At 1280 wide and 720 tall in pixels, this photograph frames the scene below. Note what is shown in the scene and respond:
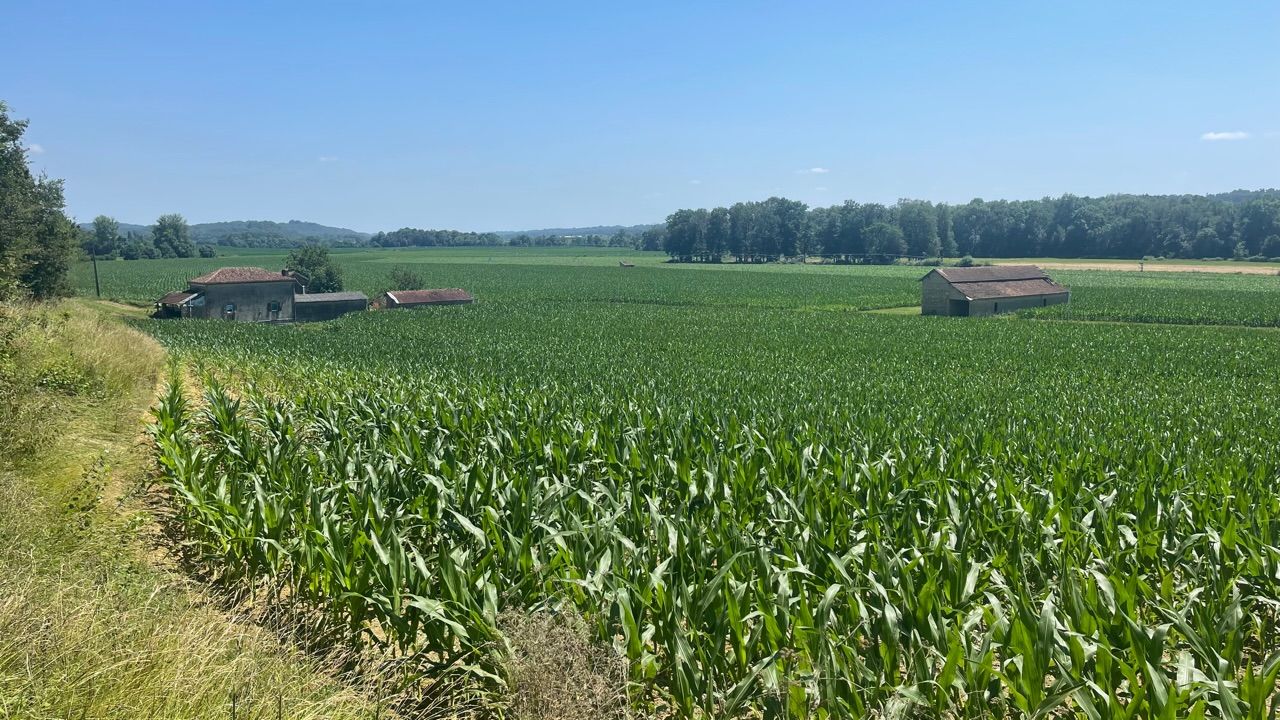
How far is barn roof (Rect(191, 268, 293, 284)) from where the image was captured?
5719 centimetres

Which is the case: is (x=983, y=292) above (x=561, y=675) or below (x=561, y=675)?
below

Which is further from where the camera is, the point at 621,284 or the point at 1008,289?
the point at 621,284

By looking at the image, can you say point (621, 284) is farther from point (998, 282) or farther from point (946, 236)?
point (946, 236)

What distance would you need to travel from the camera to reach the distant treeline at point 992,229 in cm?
12444

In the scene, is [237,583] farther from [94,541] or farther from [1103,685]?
[1103,685]

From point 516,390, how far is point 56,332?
8165 millimetres

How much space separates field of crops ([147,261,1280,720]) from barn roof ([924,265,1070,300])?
1373 inches

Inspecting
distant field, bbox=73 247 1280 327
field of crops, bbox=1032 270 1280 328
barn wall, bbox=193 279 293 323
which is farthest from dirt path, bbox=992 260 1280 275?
barn wall, bbox=193 279 293 323

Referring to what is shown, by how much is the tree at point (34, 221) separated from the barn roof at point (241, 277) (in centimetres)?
1043

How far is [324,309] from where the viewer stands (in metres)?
61.2

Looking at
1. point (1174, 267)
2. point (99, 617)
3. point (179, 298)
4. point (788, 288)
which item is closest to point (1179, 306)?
point (788, 288)

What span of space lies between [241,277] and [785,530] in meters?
59.2

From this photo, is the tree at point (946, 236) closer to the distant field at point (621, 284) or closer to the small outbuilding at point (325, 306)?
the distant field at point (621, 284)

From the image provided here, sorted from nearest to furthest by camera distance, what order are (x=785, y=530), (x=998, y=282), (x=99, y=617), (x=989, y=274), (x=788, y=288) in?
(x=99, y=617)
(x=785, y=530)
(x=998, y=282)
(x=989, y=274)
(x=788, y=288)
